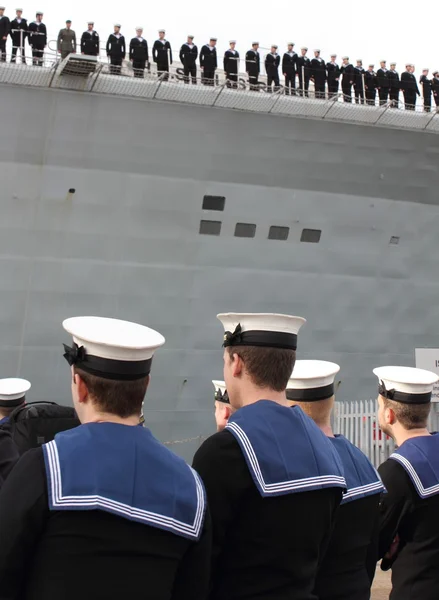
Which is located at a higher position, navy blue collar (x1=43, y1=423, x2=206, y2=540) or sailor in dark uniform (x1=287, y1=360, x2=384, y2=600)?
navy blue collar (x1=43, y1=423, x2=206, y2=540)

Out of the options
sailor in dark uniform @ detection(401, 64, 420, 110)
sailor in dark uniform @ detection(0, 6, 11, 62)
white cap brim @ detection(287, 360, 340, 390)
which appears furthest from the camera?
sailor in dark uniform @ detection(401, 64, 420, 110)

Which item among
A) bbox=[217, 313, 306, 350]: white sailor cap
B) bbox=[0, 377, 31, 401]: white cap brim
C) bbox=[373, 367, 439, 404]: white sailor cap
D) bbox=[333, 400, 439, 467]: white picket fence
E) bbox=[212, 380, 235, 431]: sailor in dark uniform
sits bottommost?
bbox=[333, 400, 439, 467]: white picket fence

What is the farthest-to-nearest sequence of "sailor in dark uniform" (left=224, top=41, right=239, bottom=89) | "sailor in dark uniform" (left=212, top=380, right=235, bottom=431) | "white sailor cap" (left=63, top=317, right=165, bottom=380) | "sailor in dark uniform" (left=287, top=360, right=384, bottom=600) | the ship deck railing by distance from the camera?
"sailor in dark uniform" (left=224, top=41, right=239, bottom=89) → the ship deck railing → "sailor in dark uniform" (left=212, top=380, right=235, bottom=431) → "sailor in dark uniform" (left=287, top=360, right=384, bottom=600) → "white sailor cap" (left=63, top=317, right=165, bottom=380)

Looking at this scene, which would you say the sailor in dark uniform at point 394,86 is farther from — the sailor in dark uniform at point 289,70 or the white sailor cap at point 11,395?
the white sailor cap at point 11,395

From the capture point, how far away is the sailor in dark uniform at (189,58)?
13883mm

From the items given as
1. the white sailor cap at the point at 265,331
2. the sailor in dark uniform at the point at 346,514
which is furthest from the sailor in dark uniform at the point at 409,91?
the white sailor cap at the point at 265,331

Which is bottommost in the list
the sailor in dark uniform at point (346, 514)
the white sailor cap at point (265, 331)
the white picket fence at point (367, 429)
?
the white picket fence at point (367, 429)

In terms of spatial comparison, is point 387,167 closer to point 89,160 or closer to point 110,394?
point 89,160

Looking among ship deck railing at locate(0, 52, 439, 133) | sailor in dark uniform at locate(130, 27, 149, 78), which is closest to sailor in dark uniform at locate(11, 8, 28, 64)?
ship deck railing at locate(0, 52, 439, 133)

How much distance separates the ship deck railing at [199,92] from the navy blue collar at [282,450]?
10.6 meters

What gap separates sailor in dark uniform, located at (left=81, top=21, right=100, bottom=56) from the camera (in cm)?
1350

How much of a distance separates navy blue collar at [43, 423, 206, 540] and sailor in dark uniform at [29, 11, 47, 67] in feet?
38.4

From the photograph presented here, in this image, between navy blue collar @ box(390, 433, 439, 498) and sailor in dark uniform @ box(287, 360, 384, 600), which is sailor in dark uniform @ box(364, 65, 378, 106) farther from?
sailor in dark uniform @ box(287, 360, 384, 600)

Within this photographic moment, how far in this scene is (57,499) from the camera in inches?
73.8
